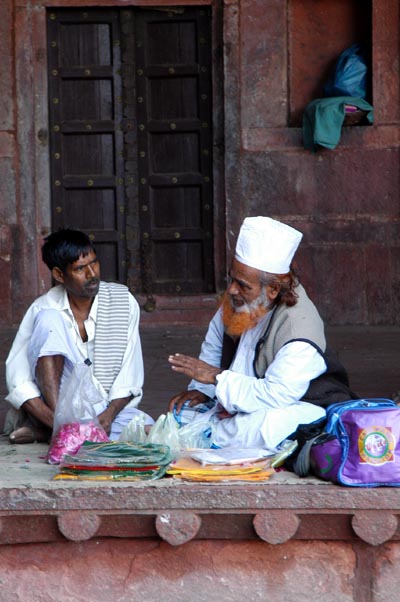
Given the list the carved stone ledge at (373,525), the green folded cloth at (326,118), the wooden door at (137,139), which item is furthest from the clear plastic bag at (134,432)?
the wooden door at (137,139)

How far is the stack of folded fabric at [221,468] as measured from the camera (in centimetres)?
→ 377

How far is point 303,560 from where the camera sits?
376cm

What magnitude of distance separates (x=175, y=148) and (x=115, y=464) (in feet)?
17.8

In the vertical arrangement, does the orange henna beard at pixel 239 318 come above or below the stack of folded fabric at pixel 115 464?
above

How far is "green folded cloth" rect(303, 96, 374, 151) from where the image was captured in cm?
839

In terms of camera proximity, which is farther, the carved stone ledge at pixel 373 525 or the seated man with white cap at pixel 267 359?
the seated man with white cap at pixel 267 359

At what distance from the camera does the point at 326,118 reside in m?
8.40

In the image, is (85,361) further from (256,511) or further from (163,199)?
(163,199)

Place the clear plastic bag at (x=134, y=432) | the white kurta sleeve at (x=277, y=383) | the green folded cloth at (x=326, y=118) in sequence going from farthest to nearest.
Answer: the green folded cloth at (x=326, y=118) → the clear plastic bag at (x=134, y=432) → the white kurta sleeve at (x=277, y=383)

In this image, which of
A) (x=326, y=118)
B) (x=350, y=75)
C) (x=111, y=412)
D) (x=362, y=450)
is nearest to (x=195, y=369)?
(x=111, y=412)

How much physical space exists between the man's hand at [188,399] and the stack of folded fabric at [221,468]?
23.6 inches

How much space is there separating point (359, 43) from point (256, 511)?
5.83m

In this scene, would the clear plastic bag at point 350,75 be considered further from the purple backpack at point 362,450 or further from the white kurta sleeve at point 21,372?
the purple backpack at point 362,450

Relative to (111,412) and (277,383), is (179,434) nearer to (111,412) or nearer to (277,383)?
(277,383)
